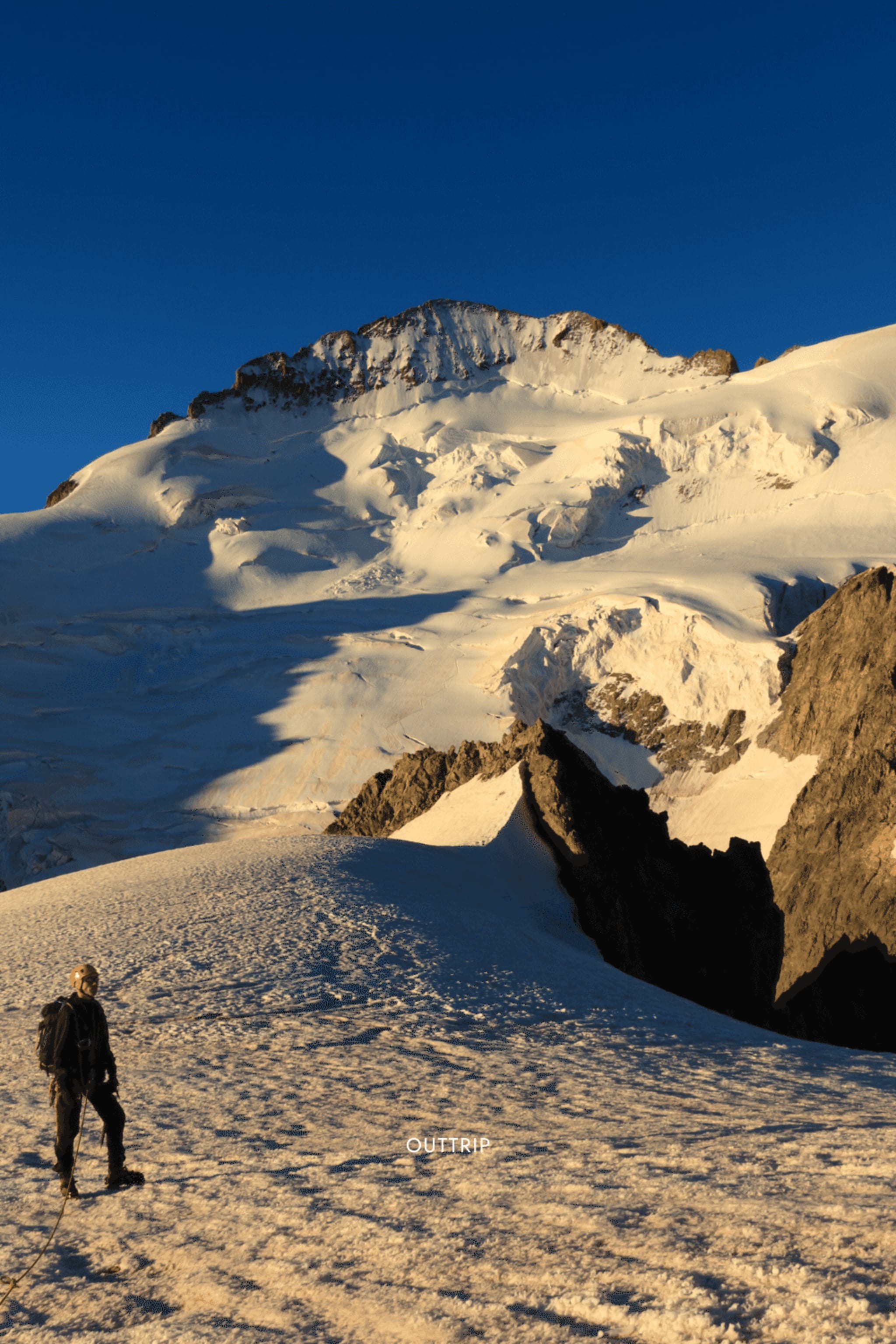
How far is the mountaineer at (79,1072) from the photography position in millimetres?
5668

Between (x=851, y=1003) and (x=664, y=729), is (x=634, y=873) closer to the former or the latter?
(x=851, y=1003)

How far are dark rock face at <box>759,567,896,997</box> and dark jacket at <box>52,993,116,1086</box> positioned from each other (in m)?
37.6

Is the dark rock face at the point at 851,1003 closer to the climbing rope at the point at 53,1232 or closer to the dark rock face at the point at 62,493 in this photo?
the climbing rope at the point at 53,1232

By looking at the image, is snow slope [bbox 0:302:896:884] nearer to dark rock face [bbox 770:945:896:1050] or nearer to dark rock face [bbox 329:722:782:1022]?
dark rock face [bbox 770:945:896:1050]

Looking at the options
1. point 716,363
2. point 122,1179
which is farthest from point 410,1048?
point 716,363

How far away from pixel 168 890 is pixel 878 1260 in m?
12.6

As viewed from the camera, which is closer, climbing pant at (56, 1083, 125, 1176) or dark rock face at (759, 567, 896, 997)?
climbing pant at (56, 1083, 125, 1176)

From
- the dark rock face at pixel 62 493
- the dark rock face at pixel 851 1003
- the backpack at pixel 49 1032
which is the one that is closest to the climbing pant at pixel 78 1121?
the backpack at pixel 49 1032

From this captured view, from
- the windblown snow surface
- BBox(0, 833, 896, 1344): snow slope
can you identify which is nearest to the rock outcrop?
the windblown snow surface

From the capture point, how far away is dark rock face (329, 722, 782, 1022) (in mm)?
20562

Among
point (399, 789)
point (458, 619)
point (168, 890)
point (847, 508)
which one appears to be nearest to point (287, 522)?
point (458, 619)

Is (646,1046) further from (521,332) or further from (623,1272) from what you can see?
(521,332)

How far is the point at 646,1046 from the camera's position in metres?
10.8

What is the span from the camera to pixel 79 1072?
18.9ft
